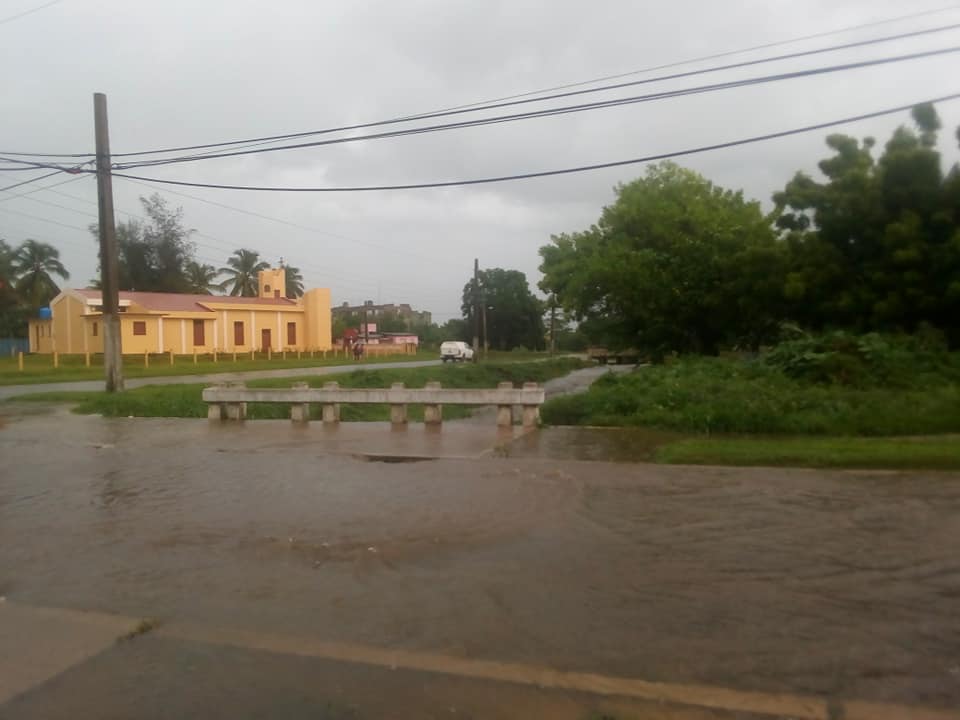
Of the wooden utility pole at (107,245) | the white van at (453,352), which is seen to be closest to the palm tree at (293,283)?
the white van at (453,352)

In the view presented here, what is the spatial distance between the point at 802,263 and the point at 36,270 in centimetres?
6095

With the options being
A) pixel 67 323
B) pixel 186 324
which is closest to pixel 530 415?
pixel 186 324

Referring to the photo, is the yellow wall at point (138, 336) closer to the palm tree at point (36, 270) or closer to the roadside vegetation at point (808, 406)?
the palm tree at point (36, 270)

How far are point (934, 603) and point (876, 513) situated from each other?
99.6 inches

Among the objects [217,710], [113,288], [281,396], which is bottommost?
[217,710]

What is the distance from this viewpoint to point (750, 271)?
23047mm

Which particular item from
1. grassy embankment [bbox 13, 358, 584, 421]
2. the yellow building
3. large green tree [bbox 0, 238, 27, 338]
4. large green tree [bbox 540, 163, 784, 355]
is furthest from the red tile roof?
large green tree [bbox 540, 163, 784, 355]

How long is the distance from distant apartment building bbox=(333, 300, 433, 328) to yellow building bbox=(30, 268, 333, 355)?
59.3 meters

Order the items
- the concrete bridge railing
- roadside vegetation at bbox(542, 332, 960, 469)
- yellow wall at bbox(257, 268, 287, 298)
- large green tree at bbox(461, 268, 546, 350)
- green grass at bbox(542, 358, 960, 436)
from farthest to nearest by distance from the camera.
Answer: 1. large green tree at bbox(461, 268, 546, 350)
2. yellow wall at bbox(257, 268, 287, 298)
3. the concrete bridge railing
4. green grass at bbox(542, 358, 960, 436)
5. roadside vegetation at bbox(542, 332, 960, 469)

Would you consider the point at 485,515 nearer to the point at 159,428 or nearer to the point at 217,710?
the point at 217,710

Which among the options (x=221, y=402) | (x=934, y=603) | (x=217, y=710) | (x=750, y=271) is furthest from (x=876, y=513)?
(x=750, y=271)

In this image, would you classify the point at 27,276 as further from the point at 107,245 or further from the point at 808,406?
the point at 808,406

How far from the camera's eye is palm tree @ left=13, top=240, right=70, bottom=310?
6341cm

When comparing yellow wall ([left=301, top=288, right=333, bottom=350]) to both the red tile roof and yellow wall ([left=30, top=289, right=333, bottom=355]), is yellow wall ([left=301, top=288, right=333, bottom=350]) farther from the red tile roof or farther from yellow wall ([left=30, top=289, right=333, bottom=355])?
the red tile roof
